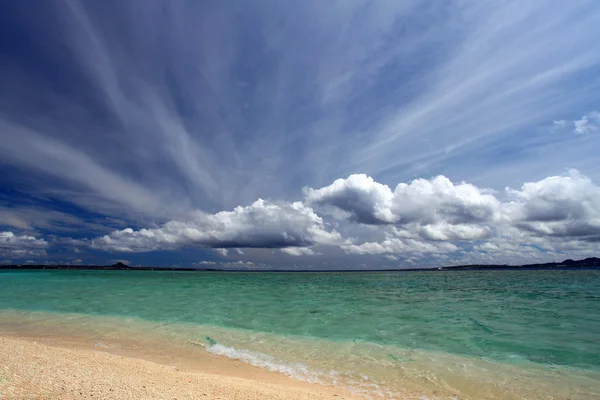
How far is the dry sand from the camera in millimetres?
4836

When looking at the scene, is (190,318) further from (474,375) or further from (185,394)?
(474,375)

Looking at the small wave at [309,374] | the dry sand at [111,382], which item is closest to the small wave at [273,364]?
the small wave at [309,374]

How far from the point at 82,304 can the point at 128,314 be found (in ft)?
21.1

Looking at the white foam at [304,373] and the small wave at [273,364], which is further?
the small wave at [273,364]

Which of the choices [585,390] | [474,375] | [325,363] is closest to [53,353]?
[325,363]

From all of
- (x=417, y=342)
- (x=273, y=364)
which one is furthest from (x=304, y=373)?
(x=417, y=342)

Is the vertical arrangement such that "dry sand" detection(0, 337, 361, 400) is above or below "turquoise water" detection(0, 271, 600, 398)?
above

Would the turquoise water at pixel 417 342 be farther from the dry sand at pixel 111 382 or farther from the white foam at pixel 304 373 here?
the dry sand at pixel 111 382

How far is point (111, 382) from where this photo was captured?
17.9 ft

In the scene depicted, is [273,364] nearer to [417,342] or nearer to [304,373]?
[304,373]

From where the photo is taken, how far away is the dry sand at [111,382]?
4.84 meters

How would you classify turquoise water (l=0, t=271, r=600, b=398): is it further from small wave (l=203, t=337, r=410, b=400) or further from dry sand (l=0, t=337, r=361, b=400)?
dry sand (l=0, t=337, r=361, b=400)

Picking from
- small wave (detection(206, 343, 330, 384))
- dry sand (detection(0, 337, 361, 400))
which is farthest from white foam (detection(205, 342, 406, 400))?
dry sand (detection(0, 337, 361, 400))

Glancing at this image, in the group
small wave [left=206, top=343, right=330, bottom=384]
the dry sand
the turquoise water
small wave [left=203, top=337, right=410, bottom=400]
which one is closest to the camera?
the dry sand
